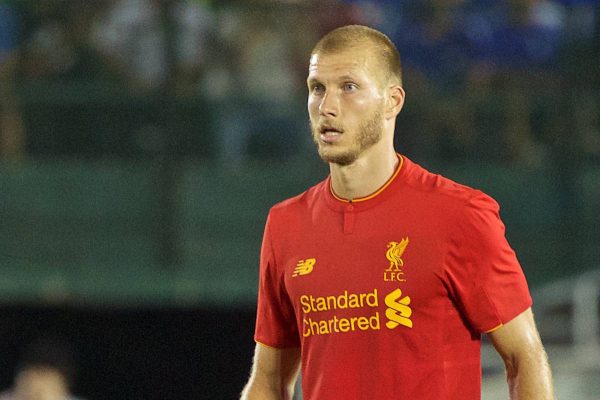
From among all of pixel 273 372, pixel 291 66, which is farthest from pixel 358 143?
pixel 291 66

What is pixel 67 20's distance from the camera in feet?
28.1

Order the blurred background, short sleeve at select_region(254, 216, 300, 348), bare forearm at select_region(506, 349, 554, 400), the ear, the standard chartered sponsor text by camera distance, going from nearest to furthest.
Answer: bare forearm at select_region(506, 349, 554, 400)
the standard chartered sponsor text
the ear
short sleeve at select_region(254, 216, 300, 348)
the blurred background

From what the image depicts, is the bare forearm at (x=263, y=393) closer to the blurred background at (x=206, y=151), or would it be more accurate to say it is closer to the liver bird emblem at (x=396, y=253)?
the liver bird emblem at (x=396, y=253)

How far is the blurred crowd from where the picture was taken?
794 centimetres

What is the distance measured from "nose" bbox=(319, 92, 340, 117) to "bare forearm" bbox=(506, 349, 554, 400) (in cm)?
78

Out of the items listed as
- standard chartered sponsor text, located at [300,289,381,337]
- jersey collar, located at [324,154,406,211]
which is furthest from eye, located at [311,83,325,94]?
standard chartered sponsor text, located at [300,289,381,337]

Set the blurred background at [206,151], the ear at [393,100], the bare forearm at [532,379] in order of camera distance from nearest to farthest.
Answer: the bare forearm at [532,379] < the ear at [393,100] < the blurred background at [206,151]

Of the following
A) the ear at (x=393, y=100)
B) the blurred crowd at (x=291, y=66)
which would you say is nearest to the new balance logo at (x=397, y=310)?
the ear at (x=393, y=100)

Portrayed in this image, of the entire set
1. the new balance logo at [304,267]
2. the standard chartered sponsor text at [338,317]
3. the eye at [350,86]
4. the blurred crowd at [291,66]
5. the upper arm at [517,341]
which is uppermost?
the blurred crowd at [291,66]

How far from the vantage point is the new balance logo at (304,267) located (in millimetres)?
3551

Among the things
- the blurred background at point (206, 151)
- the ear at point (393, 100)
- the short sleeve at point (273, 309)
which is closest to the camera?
the ear at point (393, 100)

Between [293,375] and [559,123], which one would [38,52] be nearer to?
[559,123]

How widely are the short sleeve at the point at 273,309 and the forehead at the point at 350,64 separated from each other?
0.50 m

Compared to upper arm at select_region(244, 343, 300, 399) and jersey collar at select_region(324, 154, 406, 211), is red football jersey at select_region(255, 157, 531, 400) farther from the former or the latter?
upper arm at select_region(244, 343, 300, 399)
